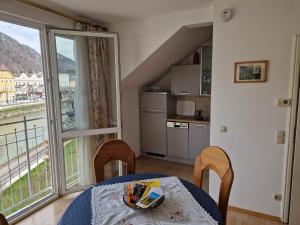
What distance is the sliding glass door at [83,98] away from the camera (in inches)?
106

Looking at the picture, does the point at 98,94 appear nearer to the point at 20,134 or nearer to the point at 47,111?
the point at 47,111

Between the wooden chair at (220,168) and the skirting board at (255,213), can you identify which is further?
the skirting board at (255,213)

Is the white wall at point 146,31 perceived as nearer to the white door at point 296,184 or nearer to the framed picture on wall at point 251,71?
the framed picture on wall at point 251,71

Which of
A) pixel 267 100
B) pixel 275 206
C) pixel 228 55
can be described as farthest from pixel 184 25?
pixel 275 206

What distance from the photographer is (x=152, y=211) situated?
1.25 metres

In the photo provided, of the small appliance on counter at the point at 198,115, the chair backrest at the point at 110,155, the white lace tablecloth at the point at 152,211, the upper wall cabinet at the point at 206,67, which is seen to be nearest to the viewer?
the white lace tablecloth at the point at 152,211

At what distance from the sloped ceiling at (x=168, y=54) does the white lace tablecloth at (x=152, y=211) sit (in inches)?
83.6

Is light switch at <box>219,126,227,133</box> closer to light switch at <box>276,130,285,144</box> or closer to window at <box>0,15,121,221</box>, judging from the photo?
light switch at <box>276,130,285,144</box>

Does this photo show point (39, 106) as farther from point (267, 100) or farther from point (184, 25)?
point (267, 100)

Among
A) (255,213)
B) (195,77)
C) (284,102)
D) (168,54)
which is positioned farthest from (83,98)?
(255,213)

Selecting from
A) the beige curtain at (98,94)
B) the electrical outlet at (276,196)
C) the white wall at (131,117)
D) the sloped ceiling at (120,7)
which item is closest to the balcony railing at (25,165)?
the beige curtain at (98,94)

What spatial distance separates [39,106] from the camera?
268 centimetres

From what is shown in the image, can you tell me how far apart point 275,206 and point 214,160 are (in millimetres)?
1259

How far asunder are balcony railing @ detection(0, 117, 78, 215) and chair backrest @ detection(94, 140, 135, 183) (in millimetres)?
1167
